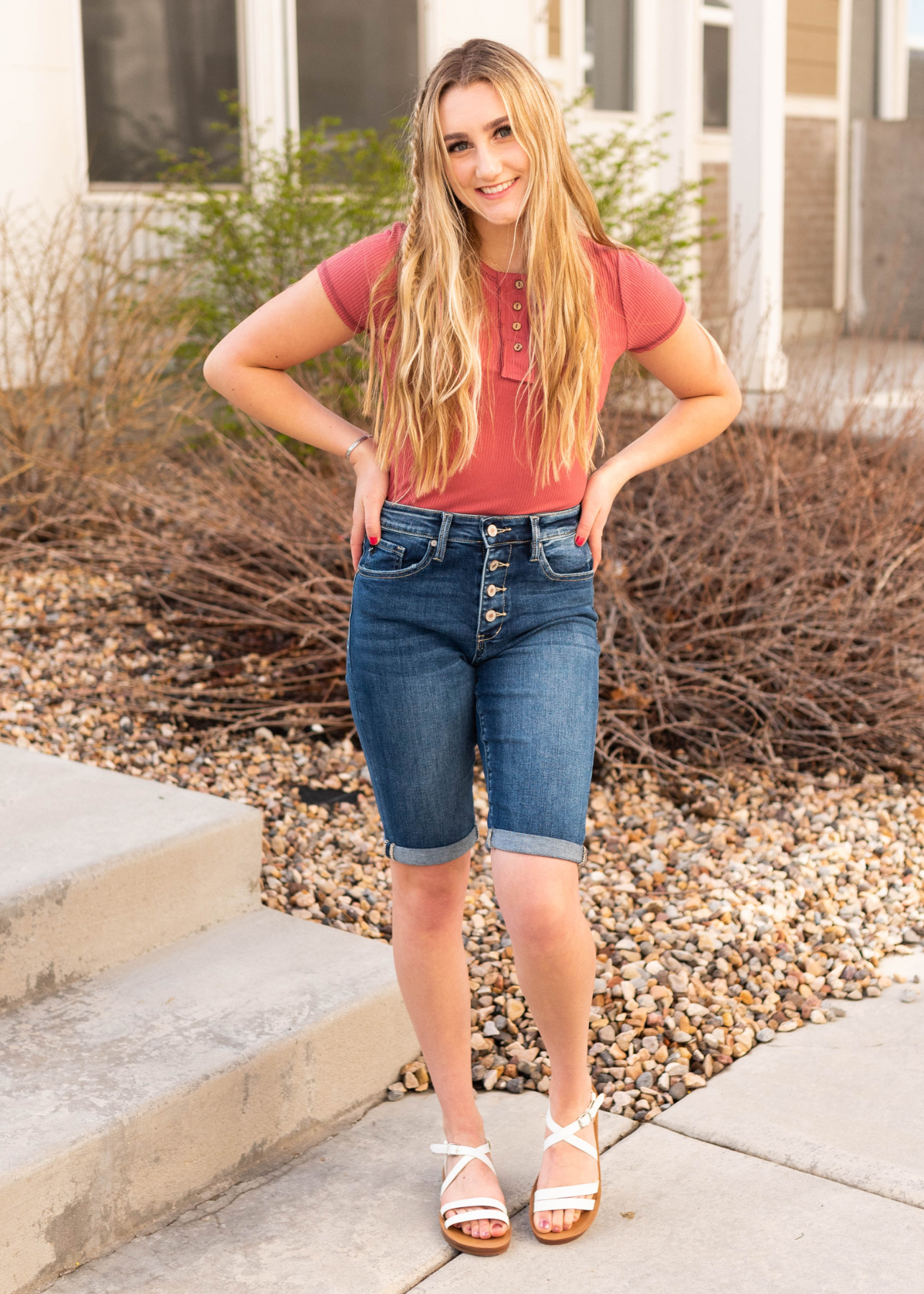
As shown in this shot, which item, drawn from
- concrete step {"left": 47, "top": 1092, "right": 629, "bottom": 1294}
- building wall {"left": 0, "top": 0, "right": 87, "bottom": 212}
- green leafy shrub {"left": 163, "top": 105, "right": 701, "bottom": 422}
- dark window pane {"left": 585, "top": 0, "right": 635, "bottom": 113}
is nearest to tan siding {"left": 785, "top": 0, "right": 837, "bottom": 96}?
dark window pane {"left": 585, "top": 0, "right": 635, "bottom": 113}

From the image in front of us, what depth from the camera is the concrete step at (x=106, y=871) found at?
245 cm

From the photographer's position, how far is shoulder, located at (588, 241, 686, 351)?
78.8 inches

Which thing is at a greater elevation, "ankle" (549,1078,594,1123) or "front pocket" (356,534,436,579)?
"front pocket" (356,534,436,579)

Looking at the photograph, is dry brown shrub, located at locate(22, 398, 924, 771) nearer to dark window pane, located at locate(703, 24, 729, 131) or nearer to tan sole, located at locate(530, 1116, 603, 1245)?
tan sole, located at locate(530, 1116, 603, 1245)

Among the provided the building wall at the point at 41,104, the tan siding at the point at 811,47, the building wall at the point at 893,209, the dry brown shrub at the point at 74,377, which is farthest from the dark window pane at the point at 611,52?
the dry brown shrub at the point at 74,377

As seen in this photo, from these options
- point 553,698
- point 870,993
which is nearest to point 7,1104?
point 553,698

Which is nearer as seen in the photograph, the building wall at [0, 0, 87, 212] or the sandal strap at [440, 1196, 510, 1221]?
the sandal strap at [440, 1196, 510, 1221]

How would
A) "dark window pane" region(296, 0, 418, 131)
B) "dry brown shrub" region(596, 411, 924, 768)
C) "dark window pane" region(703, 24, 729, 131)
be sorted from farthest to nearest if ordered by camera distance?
"dark window pane" region(703, 24, 729, 131)
"dark window pane" region(296, 0, 418, 131)
"dry brown shrub" region(596, 411, 924, 768)

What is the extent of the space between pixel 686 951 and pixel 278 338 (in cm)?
161

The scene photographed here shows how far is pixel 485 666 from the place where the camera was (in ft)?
6.56

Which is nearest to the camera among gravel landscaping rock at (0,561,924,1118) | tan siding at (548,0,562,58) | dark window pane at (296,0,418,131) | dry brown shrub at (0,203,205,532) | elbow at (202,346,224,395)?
elbow at (202,346,224,395)

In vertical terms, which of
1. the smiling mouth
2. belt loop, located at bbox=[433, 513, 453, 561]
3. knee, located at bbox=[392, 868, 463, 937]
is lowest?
knee, located at bbox=[392, 868, 463, 937]

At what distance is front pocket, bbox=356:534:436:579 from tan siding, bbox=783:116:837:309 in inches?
419

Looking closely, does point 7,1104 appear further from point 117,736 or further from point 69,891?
point 117,736
